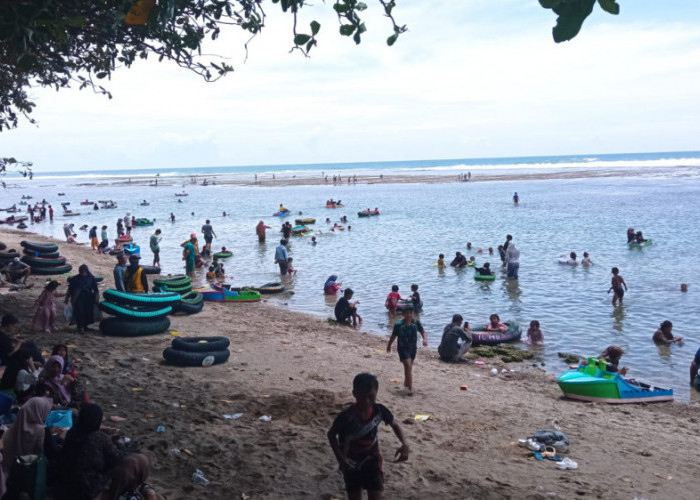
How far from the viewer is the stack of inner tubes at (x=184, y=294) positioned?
1617 cm

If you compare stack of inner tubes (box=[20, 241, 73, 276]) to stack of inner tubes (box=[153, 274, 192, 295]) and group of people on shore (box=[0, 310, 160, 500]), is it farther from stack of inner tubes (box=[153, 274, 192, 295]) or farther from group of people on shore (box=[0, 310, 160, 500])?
group of people on shore (box=[0, 310, 160, 500])

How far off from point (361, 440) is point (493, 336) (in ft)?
34.0

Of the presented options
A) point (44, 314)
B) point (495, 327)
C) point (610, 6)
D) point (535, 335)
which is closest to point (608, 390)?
point (535, 335)

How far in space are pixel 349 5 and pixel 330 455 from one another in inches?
199

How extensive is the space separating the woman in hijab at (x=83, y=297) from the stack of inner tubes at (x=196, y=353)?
2697mm

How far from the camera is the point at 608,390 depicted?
432 inches

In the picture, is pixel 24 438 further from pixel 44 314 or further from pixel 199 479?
pixel 44 314

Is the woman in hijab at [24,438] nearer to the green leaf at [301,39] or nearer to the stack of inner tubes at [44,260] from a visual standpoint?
the green leaf at [301,39]

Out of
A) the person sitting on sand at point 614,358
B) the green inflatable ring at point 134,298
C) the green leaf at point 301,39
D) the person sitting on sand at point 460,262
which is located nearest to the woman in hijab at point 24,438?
the green leaf at point 301,39

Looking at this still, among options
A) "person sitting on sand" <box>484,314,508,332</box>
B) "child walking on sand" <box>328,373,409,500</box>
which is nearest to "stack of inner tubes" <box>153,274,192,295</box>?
"person sitting on sand" <box>484,314,508,332</box>

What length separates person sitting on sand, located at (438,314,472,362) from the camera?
13297 millimetres

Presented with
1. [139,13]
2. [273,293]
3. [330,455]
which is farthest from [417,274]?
[139,13]

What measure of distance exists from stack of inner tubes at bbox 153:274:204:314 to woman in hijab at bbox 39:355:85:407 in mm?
7796

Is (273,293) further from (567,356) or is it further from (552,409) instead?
(552,409)
